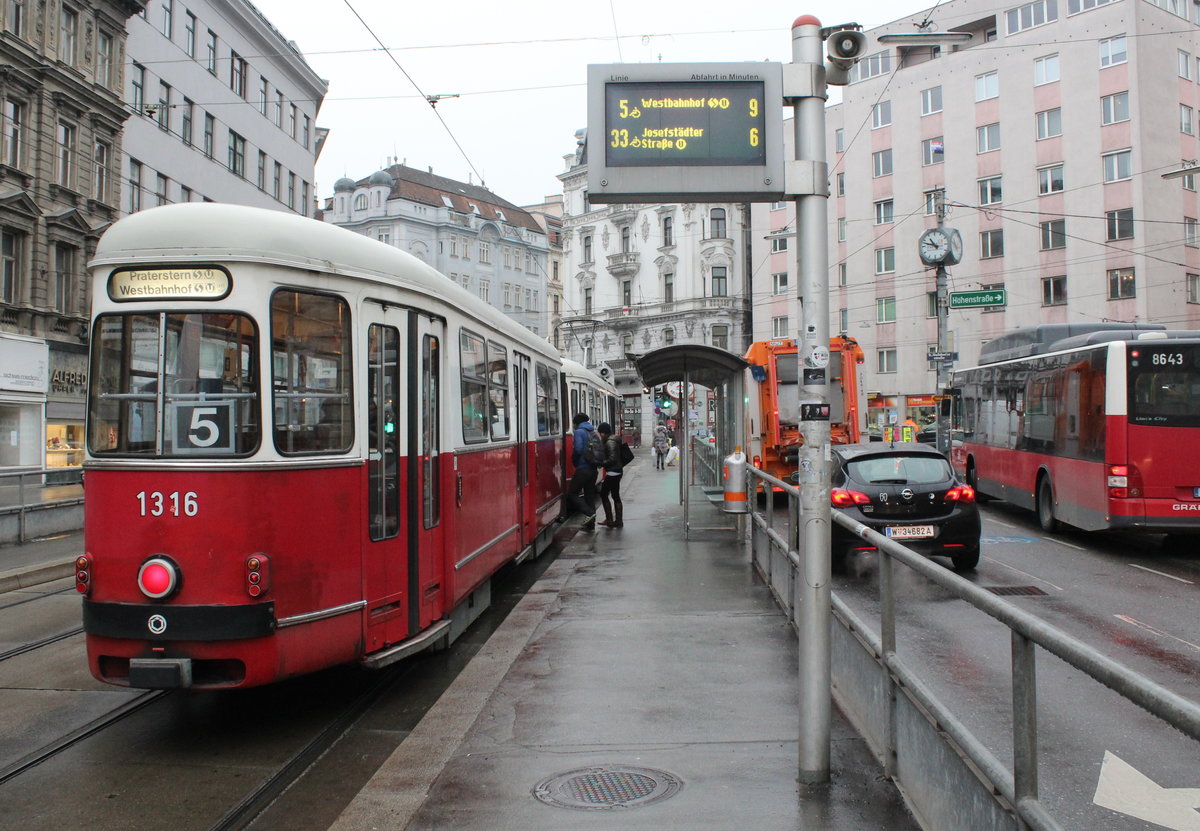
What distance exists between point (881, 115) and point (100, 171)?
36.4 metres

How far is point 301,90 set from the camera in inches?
1715

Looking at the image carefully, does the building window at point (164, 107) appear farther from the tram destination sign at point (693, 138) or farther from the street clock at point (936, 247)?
the tram destination sign at point (693, 138)

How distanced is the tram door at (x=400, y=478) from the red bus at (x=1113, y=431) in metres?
9.50

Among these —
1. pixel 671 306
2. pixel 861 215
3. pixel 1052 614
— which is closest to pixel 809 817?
pixel 1052 614

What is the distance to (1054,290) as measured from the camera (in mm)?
44906

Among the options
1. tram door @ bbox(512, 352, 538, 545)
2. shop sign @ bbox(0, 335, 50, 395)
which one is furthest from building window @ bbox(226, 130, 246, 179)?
tram door @ bbox(512, 352, 538, 545)

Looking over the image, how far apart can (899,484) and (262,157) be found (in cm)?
3512

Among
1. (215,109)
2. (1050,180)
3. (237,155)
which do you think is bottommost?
(237,155)

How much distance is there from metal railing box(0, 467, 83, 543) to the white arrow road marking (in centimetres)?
1549

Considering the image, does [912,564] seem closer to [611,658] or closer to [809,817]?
[809,817]

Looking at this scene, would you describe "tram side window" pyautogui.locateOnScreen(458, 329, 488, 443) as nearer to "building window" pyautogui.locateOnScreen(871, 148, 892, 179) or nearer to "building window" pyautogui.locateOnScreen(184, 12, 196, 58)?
"building window" pyautogui.locateOnScreen(184, 12, 196, 58)

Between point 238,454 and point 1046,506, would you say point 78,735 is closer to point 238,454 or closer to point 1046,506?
point 238,454

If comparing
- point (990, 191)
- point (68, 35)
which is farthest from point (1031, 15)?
point (68, 35)

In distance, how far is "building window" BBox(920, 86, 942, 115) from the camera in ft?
159
